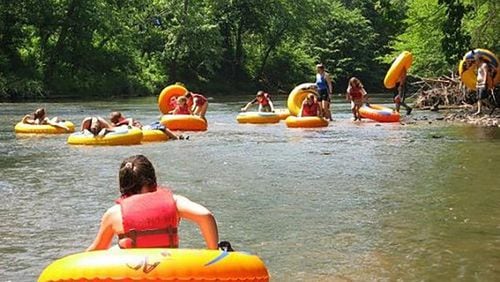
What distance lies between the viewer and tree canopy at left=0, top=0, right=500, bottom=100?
1555 inches

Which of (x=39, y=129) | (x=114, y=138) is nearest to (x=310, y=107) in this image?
(x=114, y=138)

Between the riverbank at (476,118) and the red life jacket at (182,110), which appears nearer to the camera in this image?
the red life jacket at (182,110)

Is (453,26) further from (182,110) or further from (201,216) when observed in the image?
(201,216)

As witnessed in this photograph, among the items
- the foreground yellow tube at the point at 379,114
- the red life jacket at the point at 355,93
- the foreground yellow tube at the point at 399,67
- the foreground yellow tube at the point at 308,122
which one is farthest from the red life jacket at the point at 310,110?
the foreground yellow tube at the point at 399,67

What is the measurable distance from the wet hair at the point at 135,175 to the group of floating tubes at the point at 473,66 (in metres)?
16.2

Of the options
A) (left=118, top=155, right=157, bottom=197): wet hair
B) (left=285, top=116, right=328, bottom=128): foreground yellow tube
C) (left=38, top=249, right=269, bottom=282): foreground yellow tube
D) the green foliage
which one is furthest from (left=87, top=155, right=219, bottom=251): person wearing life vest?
(left=285, top=116, right=328, bottom=128): foreground yellow tube

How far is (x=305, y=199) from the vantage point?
8789 millimetres

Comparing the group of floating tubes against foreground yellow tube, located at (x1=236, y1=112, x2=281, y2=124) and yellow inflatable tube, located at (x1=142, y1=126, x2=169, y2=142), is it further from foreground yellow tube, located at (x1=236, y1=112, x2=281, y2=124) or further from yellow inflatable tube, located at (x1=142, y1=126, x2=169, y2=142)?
yellow inflatable tube, located at (x1=142, y1=126, x2=169, y2=142)

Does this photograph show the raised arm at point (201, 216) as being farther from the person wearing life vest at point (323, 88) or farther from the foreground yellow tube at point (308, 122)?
the person wearing life vest at point (323, 88)

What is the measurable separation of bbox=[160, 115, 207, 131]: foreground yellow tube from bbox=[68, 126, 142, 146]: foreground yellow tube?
9.14 ft

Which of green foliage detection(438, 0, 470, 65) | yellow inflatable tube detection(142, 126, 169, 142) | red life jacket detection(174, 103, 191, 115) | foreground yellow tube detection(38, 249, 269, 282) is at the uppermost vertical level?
green foliage detection(438, 0, 470, 65)

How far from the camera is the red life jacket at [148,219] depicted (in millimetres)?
4008

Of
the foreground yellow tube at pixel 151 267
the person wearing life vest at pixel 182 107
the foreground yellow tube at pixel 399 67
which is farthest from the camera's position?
the foreground yellow tube at pixel 399 67

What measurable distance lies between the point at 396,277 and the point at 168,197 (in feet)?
7.28
